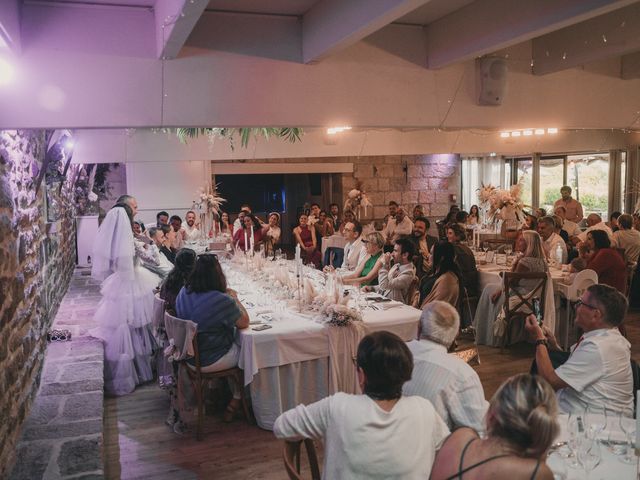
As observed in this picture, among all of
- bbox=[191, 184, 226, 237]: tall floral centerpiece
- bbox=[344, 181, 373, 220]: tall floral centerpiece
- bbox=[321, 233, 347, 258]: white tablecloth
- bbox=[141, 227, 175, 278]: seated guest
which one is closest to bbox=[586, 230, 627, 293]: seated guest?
bbox=[321, 233, 347, 258]: white tablecloth

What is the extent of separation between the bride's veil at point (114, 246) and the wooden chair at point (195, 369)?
1.12 metres

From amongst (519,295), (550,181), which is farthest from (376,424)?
(550,181)

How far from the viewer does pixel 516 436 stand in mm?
1717

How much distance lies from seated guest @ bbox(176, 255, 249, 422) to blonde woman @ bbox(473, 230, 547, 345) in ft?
10.0

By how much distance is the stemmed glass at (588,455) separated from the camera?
2.26 meters

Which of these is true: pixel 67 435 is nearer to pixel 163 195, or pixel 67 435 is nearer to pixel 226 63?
pixel 226 63

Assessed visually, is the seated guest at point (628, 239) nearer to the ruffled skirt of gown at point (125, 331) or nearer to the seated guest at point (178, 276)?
the seated guest at point (178, 276)

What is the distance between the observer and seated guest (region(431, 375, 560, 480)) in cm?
169

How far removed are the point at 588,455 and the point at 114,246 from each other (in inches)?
167

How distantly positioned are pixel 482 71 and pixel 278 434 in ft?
10.6

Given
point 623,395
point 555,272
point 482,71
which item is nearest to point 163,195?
point 555,272

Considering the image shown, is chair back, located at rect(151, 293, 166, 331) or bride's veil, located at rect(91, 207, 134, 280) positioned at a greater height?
bride's veil, located at rect(91, 207, 134, 280)

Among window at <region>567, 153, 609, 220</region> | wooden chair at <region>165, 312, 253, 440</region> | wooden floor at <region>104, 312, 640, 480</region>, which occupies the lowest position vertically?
wooden floor at <region>104, 312, 640, 480</region>

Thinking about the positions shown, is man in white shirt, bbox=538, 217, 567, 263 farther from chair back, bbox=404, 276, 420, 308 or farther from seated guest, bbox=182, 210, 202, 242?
seated guest, bbox=182, 210, 202, 242
